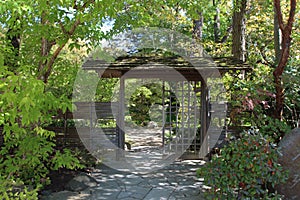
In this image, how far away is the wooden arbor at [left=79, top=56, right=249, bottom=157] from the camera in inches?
247

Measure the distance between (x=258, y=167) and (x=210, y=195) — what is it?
72 cm

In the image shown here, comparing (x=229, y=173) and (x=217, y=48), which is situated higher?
(x=217, y=48)

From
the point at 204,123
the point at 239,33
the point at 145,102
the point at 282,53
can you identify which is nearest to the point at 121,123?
the point at 204,123

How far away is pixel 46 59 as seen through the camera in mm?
4184

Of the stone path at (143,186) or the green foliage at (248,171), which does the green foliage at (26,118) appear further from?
the green foliage at (248,171)

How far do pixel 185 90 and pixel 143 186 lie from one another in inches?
115

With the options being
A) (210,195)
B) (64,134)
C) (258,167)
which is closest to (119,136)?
(64,134)

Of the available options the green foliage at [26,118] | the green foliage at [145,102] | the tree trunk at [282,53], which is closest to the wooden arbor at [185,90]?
the tree trunk at [282,53]

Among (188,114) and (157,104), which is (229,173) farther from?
(157,104)

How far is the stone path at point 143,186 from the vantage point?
4.36 meters

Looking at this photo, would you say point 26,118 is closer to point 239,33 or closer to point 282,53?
point 282,53

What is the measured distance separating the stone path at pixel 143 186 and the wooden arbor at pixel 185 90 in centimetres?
95

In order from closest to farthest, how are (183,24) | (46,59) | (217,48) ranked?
(46,59), (217,48), (183,24)

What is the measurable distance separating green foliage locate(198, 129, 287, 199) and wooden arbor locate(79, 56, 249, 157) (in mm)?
2713
